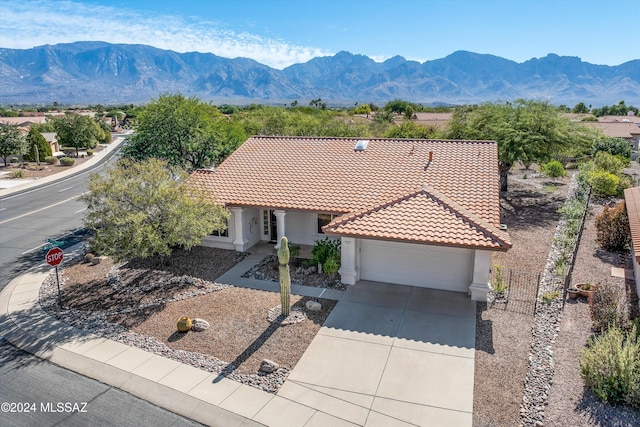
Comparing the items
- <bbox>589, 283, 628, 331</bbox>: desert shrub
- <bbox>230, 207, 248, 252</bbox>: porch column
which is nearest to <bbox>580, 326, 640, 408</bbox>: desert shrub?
<bbox>589, 283, 628, 331</bbox>: desert shrub

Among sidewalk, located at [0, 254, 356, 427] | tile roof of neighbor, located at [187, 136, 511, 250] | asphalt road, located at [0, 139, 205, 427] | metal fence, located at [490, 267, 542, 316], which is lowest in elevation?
asphalt road, located at [0, 139, 205, 427]

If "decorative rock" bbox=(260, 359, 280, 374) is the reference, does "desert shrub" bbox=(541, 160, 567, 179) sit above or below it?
above

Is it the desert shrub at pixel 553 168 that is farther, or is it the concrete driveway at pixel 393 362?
the desert shrub at pixel 553 168

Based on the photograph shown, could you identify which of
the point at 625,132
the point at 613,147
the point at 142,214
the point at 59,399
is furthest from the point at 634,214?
the point at 625,132

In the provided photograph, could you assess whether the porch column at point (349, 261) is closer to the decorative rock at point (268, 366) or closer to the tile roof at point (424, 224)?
the tile roof at point (424, 224)

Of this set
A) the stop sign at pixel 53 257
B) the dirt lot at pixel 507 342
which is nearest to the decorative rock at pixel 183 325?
the stop sign at pixel 53 257

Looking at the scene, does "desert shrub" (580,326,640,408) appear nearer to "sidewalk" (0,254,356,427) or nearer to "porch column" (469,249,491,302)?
"porch column" (469,249,491,302)

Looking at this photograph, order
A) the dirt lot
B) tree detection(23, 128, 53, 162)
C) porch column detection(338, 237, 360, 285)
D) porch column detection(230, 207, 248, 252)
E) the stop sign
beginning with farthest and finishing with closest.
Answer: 1. tree detection(23, 128, 53, 162)
2. porch column detection(230, 207, 248, 252)
3. porch column detection(338, 237, 360, 285)
4. the stop sign
5. the dirt lot
